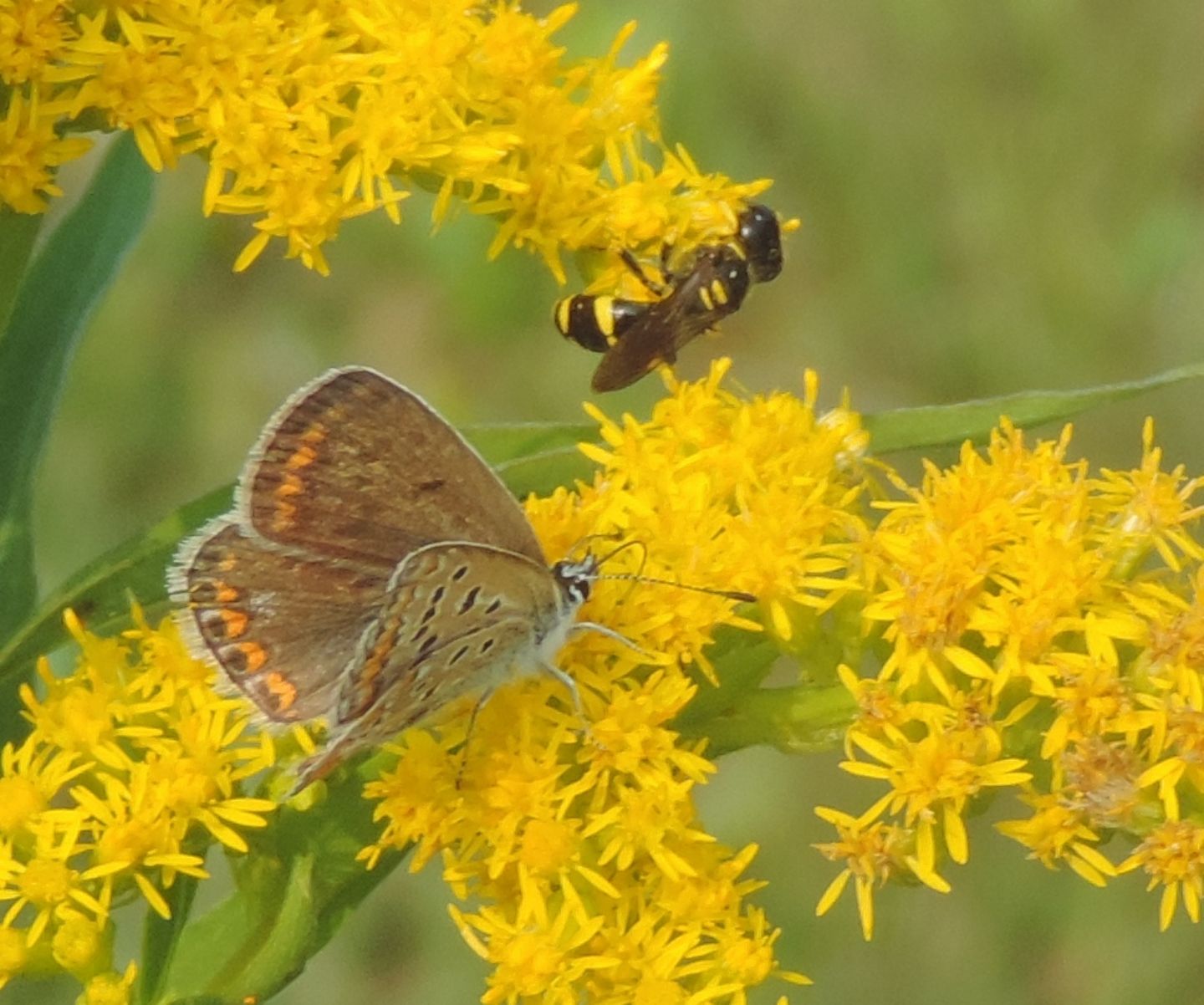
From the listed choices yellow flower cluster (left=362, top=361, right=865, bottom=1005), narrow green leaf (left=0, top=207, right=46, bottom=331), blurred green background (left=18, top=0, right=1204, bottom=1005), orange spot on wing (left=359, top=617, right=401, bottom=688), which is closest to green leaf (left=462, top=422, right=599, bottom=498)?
yellow flower cluster (left=362, top=361, right=865, bottom=1005)

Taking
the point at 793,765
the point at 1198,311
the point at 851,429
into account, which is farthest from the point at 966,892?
the point at 851,429

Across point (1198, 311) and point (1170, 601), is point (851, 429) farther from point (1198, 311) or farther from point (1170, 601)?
point (1198, 311)

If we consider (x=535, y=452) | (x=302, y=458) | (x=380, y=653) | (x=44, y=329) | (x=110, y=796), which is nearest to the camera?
(x=380, y=653)

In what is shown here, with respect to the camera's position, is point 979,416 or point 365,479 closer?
point 365,479

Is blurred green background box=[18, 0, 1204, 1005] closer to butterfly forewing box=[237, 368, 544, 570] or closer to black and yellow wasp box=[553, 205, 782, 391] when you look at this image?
black and yellow wasp box=[553, 205, 782, 391]

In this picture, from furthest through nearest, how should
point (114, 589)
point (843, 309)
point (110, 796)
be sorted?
point (843, 309), point (114, 589), point (110, 796)

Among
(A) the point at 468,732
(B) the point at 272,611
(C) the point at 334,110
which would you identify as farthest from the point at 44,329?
(A) the point at 468,732

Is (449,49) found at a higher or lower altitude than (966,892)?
higher

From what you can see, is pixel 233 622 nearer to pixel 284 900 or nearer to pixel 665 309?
pixel 284 900
